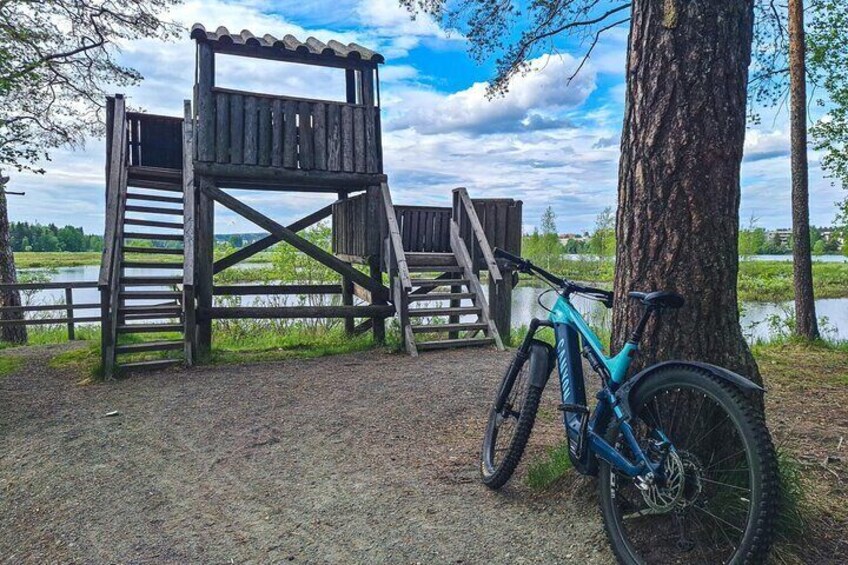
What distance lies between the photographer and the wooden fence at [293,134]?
764 centimetres

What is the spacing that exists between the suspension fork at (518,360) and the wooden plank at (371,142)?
19.5ft

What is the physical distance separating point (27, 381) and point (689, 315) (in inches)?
277

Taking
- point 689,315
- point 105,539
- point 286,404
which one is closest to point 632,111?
point 689,315

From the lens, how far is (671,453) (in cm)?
192

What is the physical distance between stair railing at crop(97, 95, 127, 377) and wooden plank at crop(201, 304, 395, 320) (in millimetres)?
1232

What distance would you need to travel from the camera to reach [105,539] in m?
2.56

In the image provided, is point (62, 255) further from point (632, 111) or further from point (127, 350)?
point (632, 111)

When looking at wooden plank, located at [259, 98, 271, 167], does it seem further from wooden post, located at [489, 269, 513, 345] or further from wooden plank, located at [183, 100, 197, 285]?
wooden post, located at [489, 269, 513, 345]

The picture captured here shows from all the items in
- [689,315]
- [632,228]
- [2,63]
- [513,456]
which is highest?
[2,63]

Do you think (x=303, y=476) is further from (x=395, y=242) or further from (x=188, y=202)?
(x=188, y=202)

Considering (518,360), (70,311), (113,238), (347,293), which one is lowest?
(70,311)

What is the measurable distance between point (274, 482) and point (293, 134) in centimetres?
599

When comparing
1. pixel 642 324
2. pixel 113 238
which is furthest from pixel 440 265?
pixel 642 324

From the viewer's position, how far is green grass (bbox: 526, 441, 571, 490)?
2801 mm
